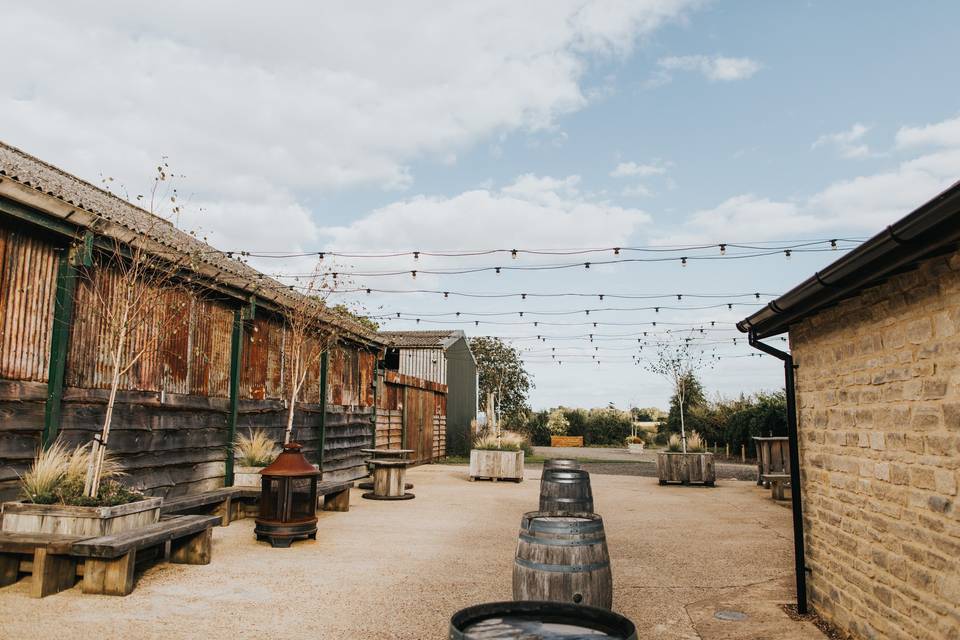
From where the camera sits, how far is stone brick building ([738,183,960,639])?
3.51 metres

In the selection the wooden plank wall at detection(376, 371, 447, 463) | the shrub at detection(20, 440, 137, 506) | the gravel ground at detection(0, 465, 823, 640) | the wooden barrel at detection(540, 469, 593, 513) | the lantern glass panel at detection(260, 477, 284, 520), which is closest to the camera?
the gravel ground at detection(0, 465, 823, 640)

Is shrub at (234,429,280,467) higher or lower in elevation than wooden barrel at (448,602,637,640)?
higher

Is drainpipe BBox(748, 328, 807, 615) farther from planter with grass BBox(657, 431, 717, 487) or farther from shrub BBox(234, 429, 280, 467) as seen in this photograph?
planter with grass BBox(657, 431, 717, 487)

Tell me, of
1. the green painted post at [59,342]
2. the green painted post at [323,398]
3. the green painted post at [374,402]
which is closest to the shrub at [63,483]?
the green painted post at [59,342]

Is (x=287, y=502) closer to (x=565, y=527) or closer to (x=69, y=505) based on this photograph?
(x=69, y=505)

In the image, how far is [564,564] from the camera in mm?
3893

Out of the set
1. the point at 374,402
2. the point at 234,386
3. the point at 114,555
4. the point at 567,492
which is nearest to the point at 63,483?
the point at 114,555

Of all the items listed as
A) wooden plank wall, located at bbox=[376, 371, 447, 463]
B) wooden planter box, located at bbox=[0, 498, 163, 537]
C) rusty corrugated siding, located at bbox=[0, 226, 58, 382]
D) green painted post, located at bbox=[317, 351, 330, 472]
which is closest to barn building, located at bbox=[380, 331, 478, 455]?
wooden plank wall, located at bbox=[376, 371, 447, 463]

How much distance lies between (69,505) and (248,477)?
3.69 m

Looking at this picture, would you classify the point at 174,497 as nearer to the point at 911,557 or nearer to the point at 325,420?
the point at 325,420

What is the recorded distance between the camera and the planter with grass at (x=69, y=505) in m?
5.39

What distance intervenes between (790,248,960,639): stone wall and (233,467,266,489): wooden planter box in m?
6.63

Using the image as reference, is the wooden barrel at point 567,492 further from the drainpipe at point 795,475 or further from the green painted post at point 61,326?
the green painted post at point 61,326

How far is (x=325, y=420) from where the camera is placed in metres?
13.2
